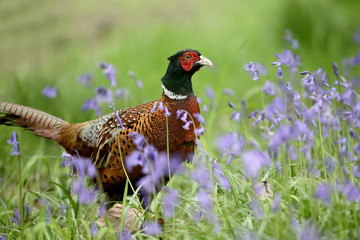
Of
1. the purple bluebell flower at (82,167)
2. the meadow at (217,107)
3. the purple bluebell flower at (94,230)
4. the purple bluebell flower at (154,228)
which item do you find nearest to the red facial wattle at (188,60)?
the meadow at (217,107)

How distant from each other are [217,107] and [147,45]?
3.54 metres

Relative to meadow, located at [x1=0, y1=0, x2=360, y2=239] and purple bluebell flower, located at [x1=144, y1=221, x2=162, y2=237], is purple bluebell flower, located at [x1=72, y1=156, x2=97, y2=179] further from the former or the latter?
purple bluebell flower, located at [x1=144, y1=221, x2=162, y2=237]

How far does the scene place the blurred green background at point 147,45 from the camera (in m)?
5.32

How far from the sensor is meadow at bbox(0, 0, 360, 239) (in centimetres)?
223

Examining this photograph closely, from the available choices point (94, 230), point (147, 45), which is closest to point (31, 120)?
point (94, 230)

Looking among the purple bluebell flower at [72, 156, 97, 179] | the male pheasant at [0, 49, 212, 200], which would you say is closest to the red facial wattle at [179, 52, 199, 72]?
the male pheasant at [0, 49, 212, 200]

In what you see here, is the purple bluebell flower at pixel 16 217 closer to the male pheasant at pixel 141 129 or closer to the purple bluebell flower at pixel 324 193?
the male pheasant at pixel 141 129

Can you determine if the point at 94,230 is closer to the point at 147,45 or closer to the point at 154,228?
the point at 154,228

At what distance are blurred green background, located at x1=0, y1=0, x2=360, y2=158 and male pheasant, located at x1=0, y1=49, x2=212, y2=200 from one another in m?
1.20

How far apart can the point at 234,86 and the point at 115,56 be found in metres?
2.12

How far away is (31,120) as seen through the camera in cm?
356

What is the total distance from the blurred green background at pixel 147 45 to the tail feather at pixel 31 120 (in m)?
0.74

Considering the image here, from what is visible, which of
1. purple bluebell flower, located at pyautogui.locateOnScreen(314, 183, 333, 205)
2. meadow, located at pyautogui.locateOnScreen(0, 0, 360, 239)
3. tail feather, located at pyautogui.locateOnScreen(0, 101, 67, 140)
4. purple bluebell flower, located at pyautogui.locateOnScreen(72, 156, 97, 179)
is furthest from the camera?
tail feather, located at pyautogui.locateOnScreen(0, 101, 67, 140)

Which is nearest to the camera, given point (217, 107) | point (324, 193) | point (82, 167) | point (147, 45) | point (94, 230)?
point (324, 193)
